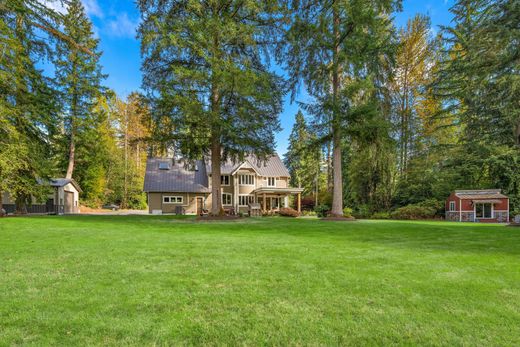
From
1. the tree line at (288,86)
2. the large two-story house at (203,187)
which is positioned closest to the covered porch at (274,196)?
the large two-story house at (203,187)

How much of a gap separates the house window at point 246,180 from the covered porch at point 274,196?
3.51 ft

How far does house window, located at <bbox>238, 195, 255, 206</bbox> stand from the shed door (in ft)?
52.0

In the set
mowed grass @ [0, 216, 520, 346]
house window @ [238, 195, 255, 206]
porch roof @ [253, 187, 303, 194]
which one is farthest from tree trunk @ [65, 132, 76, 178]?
mowed grass @ [0, 216, 520, 346]

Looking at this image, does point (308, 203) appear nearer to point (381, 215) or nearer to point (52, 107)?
point (381, 215)

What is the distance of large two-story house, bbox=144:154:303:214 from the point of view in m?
28.9

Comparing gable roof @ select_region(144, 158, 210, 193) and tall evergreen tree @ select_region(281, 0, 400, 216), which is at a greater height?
tall evergreen tree @ select_region(281, 0, 400, 216)

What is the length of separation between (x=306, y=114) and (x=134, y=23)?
10607 millimetres

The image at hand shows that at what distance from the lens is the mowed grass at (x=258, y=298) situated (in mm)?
2582

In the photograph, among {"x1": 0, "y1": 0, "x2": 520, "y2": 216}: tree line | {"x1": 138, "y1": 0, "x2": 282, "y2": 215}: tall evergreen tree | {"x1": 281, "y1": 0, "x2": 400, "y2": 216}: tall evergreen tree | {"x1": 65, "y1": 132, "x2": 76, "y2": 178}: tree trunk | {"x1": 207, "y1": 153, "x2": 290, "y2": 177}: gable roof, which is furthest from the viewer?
{"x1": 207, "y1": 153, "x2": 290, "y2": 177}: gable roof

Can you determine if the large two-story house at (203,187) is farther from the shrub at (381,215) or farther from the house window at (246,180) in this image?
the shrub at (381,215)

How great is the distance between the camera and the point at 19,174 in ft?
60.2

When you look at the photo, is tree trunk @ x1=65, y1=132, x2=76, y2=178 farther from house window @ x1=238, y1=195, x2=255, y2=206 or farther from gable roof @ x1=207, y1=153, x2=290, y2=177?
house window @ x1=238, y1=195, x2=255, y2=206

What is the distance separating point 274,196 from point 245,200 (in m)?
2.95

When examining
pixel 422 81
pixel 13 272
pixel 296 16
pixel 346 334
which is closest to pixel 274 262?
pixel 346 334
